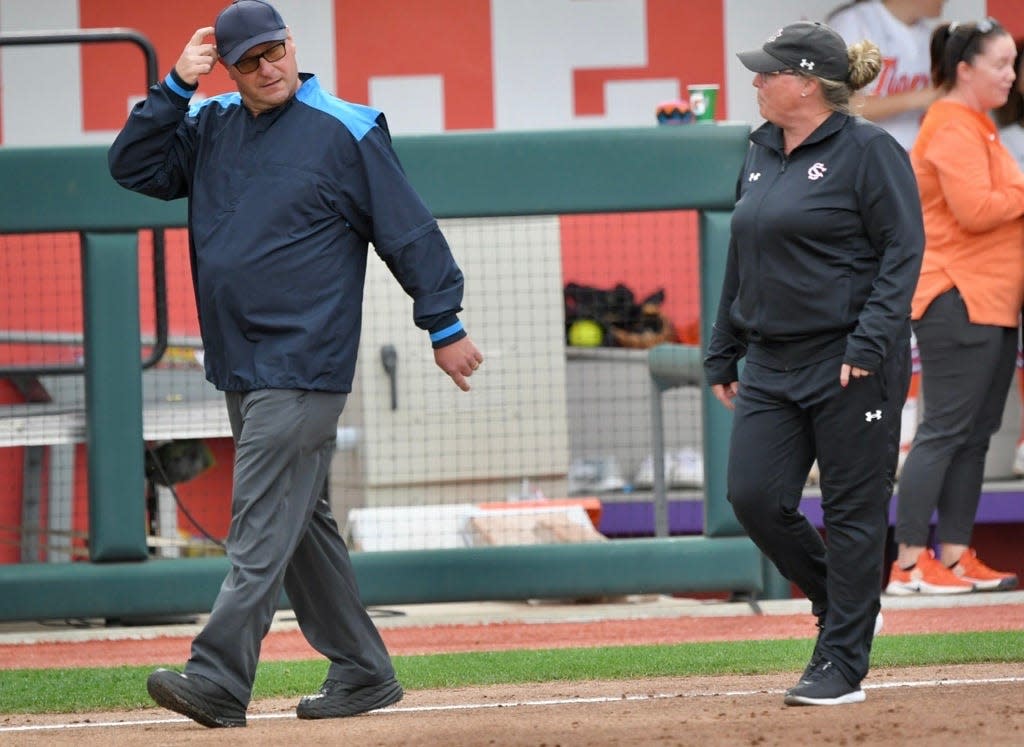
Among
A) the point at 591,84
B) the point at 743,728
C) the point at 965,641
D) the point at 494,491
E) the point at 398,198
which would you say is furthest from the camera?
the point at 591,84

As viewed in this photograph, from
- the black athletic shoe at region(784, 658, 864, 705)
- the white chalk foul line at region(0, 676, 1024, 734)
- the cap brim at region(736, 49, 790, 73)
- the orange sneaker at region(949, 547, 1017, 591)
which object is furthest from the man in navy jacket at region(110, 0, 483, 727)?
the orange sneaker at region(949, 547, 1017, 591)

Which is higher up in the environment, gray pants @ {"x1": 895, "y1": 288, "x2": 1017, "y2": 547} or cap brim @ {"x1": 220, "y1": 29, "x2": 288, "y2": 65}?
cap brim @ {"x1": 220, "y1": 29, "x2": 288, "y2": 65}

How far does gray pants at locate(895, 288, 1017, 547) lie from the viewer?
6.72 meters

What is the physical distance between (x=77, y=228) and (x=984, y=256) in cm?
349

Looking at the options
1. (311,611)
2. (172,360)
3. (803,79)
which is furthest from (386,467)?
(803,79)

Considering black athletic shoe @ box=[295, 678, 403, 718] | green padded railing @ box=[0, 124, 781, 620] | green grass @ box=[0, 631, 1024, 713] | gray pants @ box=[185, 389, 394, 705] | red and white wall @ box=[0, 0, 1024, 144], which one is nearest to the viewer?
gray pants @ box=[185, 389, 394, 705]

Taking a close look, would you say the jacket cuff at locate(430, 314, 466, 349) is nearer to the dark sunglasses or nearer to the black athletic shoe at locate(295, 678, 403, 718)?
the dark sunglasses

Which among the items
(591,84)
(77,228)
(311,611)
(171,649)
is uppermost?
(591,84)

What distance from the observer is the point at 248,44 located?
4.31 m

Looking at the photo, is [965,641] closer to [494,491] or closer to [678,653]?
[678,653]

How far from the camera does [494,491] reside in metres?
8.39

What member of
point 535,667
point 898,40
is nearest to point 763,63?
point 535,667

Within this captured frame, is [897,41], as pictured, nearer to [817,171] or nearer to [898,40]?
[898,40]

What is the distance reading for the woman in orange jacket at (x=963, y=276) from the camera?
6660 mm
